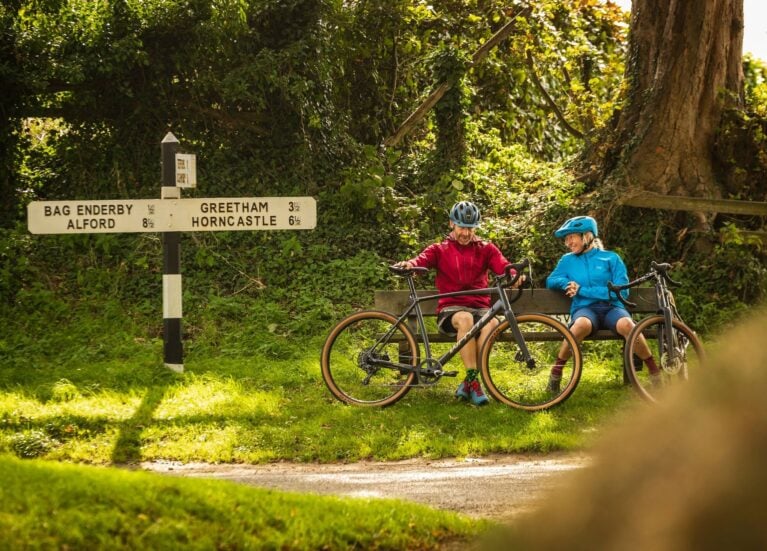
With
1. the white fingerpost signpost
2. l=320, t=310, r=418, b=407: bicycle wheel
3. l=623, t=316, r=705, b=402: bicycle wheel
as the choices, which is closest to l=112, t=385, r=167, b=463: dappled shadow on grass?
the white fingerpost signpost

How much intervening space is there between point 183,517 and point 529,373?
5.17m

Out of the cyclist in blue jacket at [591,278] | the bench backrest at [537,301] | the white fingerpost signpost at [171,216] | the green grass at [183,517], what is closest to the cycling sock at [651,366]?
the cyclist in blue jacket at [591,278]

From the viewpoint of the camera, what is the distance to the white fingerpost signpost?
852 centimetres

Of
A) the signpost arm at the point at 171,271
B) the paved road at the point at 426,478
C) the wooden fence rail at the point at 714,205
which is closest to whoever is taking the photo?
the paved road at the point at 426,478

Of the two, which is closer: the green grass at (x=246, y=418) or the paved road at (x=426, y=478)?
the paved road at (x=426, y=478)

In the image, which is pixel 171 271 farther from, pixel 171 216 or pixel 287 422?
pixel 287 422

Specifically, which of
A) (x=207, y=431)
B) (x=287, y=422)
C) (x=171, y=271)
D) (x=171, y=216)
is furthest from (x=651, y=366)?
(x=171, y=216)

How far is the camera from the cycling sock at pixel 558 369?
7930mm

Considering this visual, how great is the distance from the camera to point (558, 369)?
→ 7.96 meters

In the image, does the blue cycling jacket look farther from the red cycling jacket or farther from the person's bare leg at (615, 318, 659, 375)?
the red cycling jacket

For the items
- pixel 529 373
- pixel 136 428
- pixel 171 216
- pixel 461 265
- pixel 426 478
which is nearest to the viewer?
pixel 426 478

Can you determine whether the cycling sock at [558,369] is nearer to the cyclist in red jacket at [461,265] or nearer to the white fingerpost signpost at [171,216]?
the cyclist in red jacket at [461,265]

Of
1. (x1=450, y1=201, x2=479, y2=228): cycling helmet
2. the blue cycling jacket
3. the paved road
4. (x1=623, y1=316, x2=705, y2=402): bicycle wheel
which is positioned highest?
(x1=450, y1=201, x2=479, y2=228): cycling helmet

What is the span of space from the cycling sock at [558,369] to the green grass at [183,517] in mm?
3572
